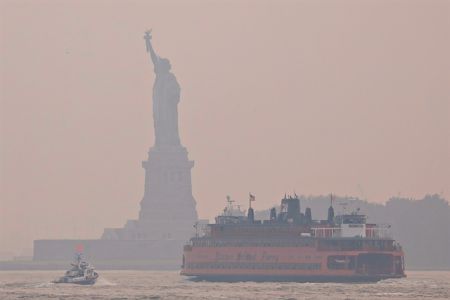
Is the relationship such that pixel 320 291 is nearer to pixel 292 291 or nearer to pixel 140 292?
pixel 292 291

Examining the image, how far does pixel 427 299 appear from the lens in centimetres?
16862

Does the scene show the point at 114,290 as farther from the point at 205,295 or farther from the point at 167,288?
the point at 205,295

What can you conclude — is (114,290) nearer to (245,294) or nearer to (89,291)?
(89,291)

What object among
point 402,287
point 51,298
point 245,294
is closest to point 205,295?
point 245,294

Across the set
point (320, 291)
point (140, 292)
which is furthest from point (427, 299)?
point (140, 292)

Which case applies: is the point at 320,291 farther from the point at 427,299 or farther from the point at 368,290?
the point at 427,299

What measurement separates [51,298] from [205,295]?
15.3 meters

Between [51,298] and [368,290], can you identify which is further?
[368,290]

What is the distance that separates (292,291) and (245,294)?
29.5 feet

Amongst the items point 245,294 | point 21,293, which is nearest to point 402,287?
point 245,294

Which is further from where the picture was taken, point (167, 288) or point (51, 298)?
point (167, 288)

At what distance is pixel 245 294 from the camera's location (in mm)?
177250

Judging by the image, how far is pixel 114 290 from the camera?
19312 cm

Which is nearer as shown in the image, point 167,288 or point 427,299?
point 427,299
